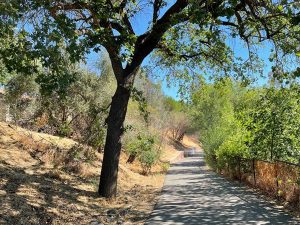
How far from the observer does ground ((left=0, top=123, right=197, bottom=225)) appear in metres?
9.59

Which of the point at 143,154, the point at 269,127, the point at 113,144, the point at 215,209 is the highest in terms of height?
the point at 269,127

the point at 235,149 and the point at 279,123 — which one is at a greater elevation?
the point at 279,123

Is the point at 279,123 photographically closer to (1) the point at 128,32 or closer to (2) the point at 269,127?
(2) the point at 269,127

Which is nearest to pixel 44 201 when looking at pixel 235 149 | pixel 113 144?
pixel 113 144

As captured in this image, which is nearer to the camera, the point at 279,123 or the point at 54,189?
the point at 54,189

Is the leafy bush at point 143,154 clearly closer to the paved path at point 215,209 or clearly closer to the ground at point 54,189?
the ground at point 54,189

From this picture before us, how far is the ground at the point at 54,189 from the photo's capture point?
9.59 metres

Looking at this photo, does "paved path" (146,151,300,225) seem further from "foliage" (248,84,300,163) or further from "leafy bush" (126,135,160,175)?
"leafy bush" (126,135,160,175)

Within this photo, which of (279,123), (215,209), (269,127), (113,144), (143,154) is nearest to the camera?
(215,209)

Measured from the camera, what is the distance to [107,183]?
44.7 ft

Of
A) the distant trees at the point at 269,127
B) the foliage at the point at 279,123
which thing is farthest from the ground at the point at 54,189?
the foliage at the point at 279,123

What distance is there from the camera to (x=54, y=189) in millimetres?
12500

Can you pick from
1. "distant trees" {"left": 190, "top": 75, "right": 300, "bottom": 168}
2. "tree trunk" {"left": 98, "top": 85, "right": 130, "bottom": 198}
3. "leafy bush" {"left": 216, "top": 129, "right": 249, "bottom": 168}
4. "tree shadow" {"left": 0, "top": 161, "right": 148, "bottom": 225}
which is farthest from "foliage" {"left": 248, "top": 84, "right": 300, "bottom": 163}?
"tree shadow" {"left": 0, "top": 161, "right": 148, "bottom": 225}

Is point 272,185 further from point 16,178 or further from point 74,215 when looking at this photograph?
point 16,178
